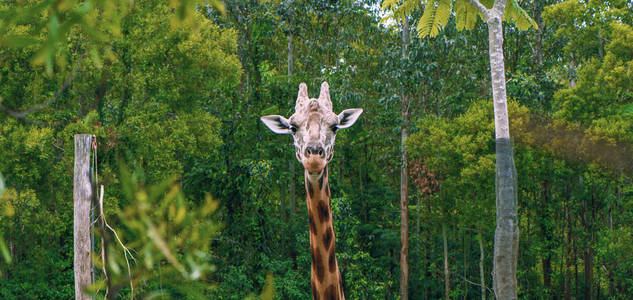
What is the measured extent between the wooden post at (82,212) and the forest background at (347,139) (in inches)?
260

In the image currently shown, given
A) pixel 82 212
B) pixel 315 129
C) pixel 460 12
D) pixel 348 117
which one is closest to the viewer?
pixel 82 212

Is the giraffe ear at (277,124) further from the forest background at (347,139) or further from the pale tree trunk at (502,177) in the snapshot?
the pale tree trunk at (502,177)

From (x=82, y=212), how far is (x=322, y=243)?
5.24 ft

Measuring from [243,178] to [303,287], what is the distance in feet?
Result: 8.77

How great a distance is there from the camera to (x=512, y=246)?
1066 centimetres

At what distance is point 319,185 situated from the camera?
416cm

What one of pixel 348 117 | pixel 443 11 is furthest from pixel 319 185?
pixel 443 11

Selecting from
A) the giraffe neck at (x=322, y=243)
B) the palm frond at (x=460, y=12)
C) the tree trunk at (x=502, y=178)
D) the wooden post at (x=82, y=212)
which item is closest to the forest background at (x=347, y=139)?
the tree trunk at (x=502, y=178)

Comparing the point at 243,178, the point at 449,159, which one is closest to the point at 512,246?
the point at 449,159

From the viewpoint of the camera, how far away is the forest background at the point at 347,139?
11516mm

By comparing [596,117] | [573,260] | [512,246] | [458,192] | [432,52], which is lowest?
[573,260]

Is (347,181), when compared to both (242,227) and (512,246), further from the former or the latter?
(512,246)

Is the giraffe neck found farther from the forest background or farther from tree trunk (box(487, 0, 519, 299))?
tree trunk (box(487, 0, 519, 299))

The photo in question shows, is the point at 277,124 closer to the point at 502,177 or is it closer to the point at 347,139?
the point at 502,177
